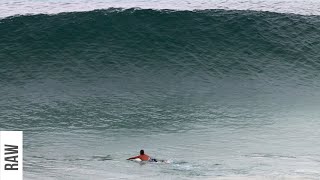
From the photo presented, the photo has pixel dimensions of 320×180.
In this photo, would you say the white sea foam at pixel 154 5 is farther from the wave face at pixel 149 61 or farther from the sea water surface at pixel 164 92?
the wave face at pixel 149 61

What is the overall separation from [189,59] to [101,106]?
1008 cm

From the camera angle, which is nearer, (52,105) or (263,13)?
(52,105)

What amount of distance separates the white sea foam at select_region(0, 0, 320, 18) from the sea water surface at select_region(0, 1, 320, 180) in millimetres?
622

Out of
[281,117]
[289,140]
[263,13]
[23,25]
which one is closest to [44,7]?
[23,25]

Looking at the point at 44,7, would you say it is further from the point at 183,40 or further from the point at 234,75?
the point at 234,75

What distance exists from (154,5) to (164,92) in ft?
53.7

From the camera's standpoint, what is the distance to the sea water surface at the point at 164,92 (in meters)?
28.1

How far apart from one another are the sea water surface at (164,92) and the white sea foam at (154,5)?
62 cm

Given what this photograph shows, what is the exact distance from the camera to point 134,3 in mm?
57094

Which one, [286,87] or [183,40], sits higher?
[183,40]

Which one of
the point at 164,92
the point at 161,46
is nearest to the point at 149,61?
the point at 161,46

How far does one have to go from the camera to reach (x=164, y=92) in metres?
40.7

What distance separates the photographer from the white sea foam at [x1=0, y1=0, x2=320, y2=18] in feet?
180
